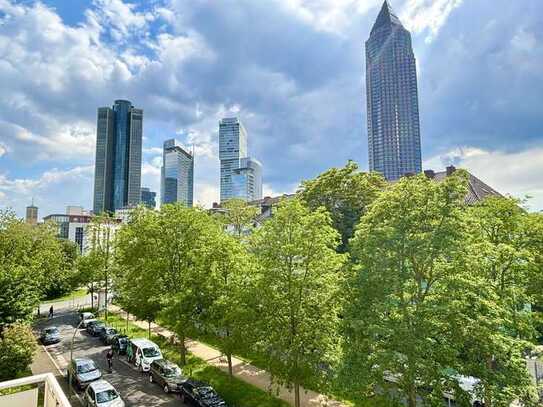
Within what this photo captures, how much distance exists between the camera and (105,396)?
21781mm

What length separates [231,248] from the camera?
90.5ft

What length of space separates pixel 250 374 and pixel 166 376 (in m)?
5.71

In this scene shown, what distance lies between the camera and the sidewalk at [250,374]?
75.0ft

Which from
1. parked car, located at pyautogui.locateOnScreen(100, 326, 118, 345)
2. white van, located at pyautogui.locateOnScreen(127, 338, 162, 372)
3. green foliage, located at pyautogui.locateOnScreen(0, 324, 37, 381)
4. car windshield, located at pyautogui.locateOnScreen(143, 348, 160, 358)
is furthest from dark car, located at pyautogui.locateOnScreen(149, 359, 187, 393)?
parked car, located at pyautogui.locateOnScreen(100, 326, 118, 345)

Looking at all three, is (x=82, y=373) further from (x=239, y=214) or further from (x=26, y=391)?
(x=239, y=214)

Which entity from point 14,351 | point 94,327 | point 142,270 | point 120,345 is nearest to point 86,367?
point 14,351

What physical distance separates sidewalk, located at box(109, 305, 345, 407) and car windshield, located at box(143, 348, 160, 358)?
378 centimetres

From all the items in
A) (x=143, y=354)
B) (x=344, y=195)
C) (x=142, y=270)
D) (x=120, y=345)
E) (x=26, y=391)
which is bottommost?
(x=120, y=345)

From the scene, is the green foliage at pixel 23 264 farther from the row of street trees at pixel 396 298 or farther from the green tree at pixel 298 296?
the green tree at pixel 298 296

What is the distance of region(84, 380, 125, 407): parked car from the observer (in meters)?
21.3

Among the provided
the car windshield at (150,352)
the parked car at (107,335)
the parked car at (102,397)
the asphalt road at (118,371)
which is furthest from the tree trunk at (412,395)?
the parked car at (107,335)

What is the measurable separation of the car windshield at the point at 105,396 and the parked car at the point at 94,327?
70.8ft

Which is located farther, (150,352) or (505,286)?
(150,352)

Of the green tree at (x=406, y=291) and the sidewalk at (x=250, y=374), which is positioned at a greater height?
the green tree at (x=406, y=291)
